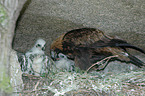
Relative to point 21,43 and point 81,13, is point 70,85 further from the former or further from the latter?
point 21,43

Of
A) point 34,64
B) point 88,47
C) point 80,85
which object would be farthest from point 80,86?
point 88,47

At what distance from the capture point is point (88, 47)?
5.24 ft

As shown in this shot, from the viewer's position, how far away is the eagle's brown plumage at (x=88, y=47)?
5.01 feet

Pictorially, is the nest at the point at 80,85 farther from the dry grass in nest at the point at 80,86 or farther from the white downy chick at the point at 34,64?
the white downy chick at the point at 34,64

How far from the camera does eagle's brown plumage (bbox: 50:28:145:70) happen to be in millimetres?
1527

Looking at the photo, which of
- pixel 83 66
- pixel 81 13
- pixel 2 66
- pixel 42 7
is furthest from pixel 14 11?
pixel 83 66

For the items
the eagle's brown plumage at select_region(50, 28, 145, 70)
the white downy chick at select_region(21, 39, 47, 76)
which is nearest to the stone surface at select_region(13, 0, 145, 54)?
the eagle's brown plumage at select_region(50, 28, 145, 70)

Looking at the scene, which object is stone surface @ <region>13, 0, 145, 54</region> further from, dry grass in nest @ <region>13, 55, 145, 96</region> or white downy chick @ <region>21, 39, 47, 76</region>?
dry grass in nest @ <region>13, 55, 145, 96</region>

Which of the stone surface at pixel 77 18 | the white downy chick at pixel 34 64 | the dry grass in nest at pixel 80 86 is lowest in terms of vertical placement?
the dry grass in nest at pixel 80 86

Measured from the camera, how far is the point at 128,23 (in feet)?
5.51

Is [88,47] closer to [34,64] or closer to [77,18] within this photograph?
[77,18]

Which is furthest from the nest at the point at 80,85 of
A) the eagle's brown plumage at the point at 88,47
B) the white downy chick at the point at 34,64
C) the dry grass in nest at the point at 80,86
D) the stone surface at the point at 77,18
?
the stone surface at the point at 77,18

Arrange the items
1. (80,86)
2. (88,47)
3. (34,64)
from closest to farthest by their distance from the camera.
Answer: (80,86) → (34,64) → (88,47)

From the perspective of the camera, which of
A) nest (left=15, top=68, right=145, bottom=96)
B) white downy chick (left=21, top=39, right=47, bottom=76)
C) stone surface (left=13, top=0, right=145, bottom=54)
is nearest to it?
nest (left=15, top=68, right=145, bottom=96)
